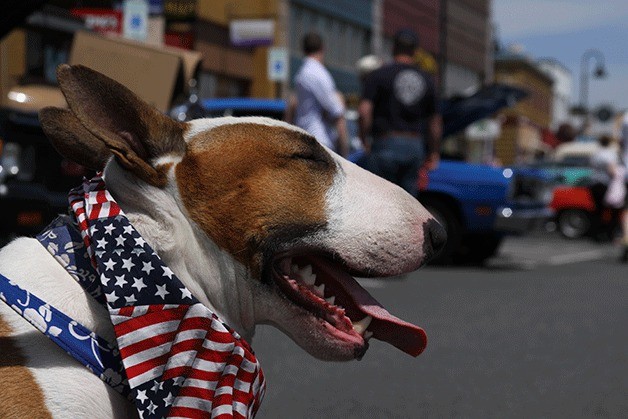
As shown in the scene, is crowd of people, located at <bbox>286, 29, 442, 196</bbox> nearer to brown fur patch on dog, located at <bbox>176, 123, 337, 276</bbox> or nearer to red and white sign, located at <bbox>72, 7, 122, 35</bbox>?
red and white sign, located at <bbox>72, 7, 122, 35</bbox>

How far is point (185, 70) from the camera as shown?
10156mm

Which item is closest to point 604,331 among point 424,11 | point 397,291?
point 397,291

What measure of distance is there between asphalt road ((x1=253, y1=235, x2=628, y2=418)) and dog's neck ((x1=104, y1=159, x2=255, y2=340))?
8.01ft

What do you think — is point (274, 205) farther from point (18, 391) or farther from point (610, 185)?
point (610, 185)

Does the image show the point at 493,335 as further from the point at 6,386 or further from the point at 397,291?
the point at 6,386

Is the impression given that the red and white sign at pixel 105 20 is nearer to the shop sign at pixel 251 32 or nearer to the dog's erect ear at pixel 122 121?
the shop sign at pixel 251 32

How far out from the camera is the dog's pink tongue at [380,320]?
8.84ft

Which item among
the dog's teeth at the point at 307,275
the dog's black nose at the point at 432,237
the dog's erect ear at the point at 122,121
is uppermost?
the dog's erect ear at the point at 122,121

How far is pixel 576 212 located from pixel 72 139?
18.8m

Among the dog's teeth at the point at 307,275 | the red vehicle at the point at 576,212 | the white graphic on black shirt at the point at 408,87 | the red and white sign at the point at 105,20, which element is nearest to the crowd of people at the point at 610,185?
the red vehicle at the point at 576,212

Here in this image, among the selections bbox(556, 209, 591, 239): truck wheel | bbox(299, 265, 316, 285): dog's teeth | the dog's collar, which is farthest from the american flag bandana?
bbox(556, 209, 591, 239): truck wheel

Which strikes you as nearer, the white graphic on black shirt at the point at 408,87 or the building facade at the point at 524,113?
the white graphic on black shirt at the point at 408,87

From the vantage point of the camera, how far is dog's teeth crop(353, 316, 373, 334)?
8.92 ft

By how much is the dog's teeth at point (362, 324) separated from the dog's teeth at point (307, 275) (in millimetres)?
157
